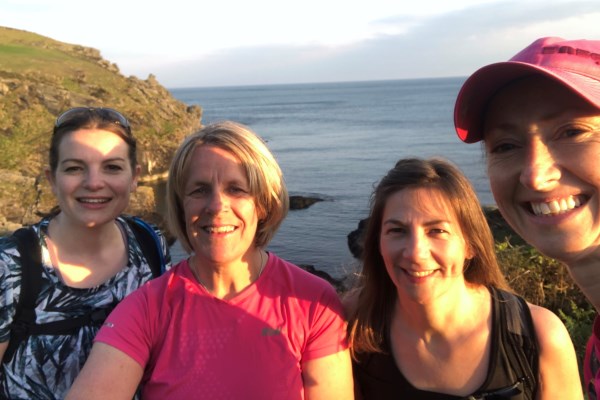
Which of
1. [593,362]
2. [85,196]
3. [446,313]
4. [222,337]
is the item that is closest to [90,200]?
[85,196]

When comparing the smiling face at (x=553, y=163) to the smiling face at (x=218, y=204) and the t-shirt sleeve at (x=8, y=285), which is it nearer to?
the smiling face at (x=218, y=204)

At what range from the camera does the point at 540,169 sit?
6.90ft

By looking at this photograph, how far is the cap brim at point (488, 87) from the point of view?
1.96 m

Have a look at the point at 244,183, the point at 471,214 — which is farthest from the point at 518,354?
the point at 244,183

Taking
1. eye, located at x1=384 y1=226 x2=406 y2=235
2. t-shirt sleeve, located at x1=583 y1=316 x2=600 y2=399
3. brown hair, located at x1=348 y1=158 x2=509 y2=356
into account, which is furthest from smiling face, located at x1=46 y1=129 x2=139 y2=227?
t-shirt sleeve, located at x1=583 y1=316 x2=600 y2=399

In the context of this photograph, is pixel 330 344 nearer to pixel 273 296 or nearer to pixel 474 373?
pixel 273 296

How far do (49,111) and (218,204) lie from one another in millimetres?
36969

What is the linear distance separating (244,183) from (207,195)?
8.3 inches

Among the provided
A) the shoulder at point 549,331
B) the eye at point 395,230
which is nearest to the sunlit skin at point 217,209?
the eye at point 395,230

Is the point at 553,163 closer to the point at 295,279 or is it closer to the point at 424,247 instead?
the point at 424,247

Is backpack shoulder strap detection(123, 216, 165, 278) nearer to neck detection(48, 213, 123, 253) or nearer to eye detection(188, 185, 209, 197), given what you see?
neck detection(48, 213, 123, 253)

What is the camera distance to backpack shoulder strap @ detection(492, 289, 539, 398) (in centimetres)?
286

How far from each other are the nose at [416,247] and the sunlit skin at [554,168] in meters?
0.77

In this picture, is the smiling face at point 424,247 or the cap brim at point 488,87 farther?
the smiling face at point 424,247
